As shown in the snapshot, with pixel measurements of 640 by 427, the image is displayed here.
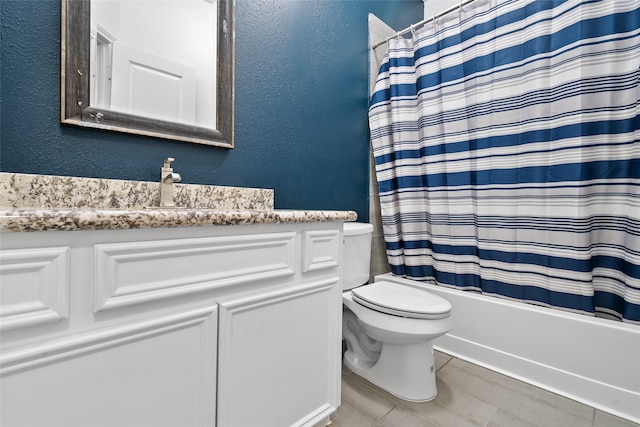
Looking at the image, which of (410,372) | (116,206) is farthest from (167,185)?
(410,372)

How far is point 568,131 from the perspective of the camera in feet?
4.09

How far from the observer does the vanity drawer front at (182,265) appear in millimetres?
545

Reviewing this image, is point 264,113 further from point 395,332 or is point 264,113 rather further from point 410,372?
point 410,372

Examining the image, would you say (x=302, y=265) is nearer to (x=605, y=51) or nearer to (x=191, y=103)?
(x=191, y=103)

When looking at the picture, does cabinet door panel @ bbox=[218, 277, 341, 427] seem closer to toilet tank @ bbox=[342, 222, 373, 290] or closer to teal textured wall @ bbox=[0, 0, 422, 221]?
toilet tank @ bbox=[342, 222, 373, 290]

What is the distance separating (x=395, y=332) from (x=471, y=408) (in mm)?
436

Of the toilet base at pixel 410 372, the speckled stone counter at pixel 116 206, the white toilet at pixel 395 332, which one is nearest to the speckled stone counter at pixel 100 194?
the speckled stone counter at pixel 116 206

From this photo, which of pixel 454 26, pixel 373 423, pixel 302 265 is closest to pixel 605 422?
pixel 373 423

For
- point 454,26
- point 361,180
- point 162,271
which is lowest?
point 162,271

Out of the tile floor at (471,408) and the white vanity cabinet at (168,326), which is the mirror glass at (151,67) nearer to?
the white vanity cabinet at (168,326)

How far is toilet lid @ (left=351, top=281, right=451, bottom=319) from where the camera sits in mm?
1147

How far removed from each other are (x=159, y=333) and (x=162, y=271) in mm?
132

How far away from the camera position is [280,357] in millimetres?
833

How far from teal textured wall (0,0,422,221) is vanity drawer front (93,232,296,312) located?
0.56 meters
